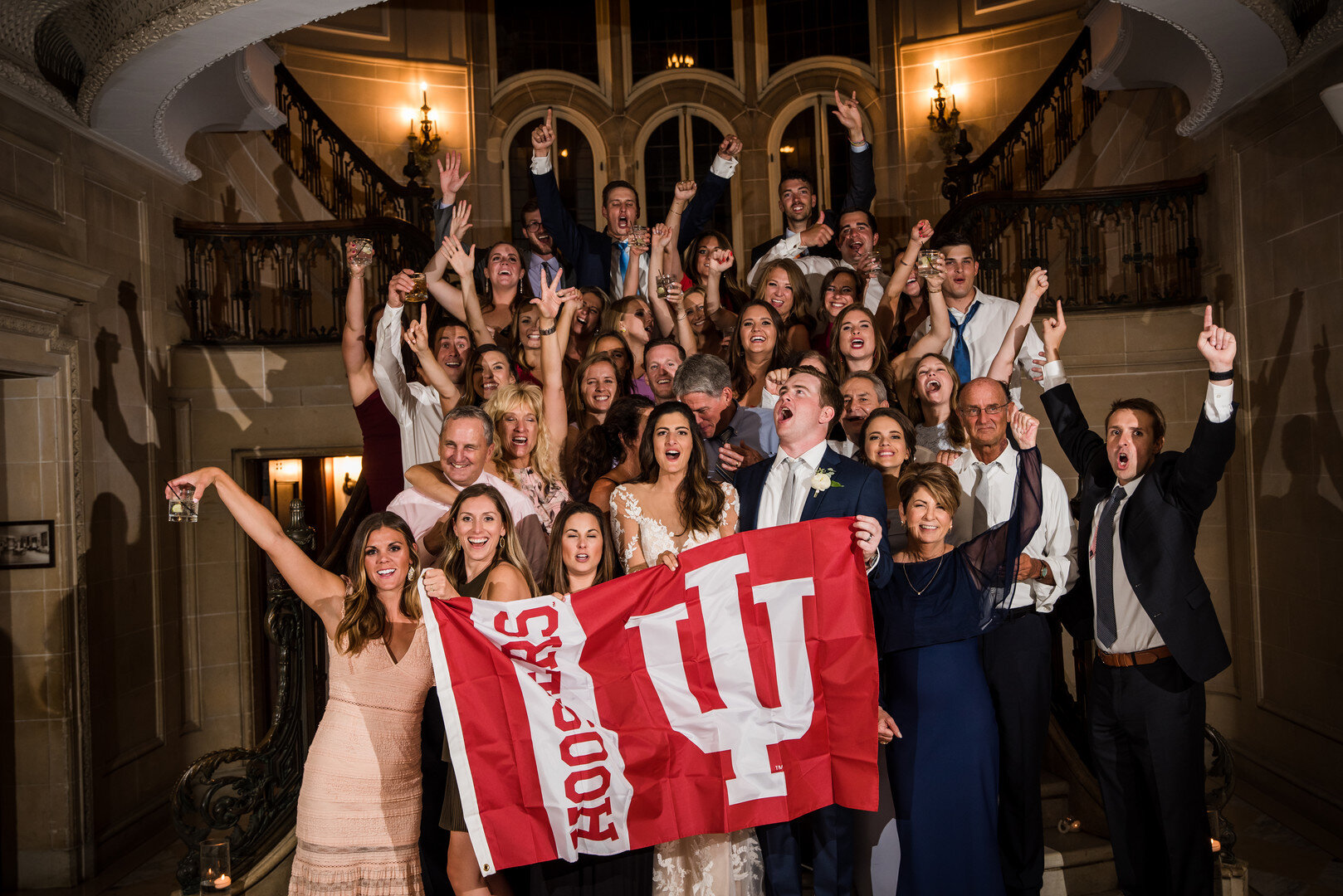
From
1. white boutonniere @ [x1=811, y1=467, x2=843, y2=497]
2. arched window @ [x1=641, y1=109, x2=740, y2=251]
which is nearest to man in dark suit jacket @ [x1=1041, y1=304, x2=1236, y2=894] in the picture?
white boutonniere @ [x1=811, y1=467, x2=843, y2=497]

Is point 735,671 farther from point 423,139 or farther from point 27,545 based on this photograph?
point 423,139

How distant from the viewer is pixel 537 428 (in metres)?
4.52

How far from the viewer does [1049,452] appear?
691 cm

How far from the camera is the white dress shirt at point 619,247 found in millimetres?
6352

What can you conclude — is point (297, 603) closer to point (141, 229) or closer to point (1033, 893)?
point (1033, 893)

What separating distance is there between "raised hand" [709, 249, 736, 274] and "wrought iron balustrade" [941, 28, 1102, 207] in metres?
3.23

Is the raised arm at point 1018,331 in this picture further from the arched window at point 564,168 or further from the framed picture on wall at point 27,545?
the arched window at point 564,168

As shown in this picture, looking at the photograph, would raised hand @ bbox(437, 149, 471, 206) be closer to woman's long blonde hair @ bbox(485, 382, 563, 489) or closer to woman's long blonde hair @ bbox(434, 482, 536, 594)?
woman's long blonde hair @ bbox(485, 382, 563, 489)

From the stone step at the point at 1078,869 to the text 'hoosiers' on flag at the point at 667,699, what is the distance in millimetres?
1232

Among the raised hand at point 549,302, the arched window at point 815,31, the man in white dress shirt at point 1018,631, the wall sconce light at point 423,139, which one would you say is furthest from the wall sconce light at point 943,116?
the man in white dress shirt at point 1018,631

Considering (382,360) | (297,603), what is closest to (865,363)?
(382,360)

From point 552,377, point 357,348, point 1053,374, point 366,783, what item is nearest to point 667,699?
point 366,783

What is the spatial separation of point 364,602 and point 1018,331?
10.8ft

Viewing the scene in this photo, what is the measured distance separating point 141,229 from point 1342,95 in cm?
699
